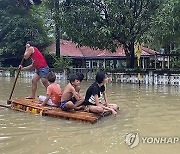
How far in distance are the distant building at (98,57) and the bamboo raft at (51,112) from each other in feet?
80.2

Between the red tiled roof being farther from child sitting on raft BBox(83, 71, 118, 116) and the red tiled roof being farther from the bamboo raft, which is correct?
child sitting on raft BBox(83, 71, 118, 116)

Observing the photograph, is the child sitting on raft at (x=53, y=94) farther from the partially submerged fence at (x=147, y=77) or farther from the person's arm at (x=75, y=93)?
the partially submerged fence at (x=147, y=77)

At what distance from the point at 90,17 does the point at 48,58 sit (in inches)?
526

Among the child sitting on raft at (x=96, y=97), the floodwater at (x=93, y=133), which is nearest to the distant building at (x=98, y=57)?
the floodwater at (x=93, y=133)

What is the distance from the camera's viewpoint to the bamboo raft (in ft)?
25.2

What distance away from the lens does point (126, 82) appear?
2169cm

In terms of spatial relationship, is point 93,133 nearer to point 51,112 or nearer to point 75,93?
point 75,93

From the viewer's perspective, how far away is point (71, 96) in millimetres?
8359

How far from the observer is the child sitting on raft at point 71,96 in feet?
27.0

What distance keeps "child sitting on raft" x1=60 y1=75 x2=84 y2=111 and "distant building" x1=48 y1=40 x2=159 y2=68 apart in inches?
1000

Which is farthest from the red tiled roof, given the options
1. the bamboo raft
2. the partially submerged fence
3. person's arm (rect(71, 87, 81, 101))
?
person's arm (rect(71, 87, 81, 101))

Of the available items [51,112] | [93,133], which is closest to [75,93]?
[51,112]

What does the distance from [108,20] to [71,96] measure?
53.0ft

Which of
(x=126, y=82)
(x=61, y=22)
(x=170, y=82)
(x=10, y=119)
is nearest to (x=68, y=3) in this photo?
(x=61, y=22)
